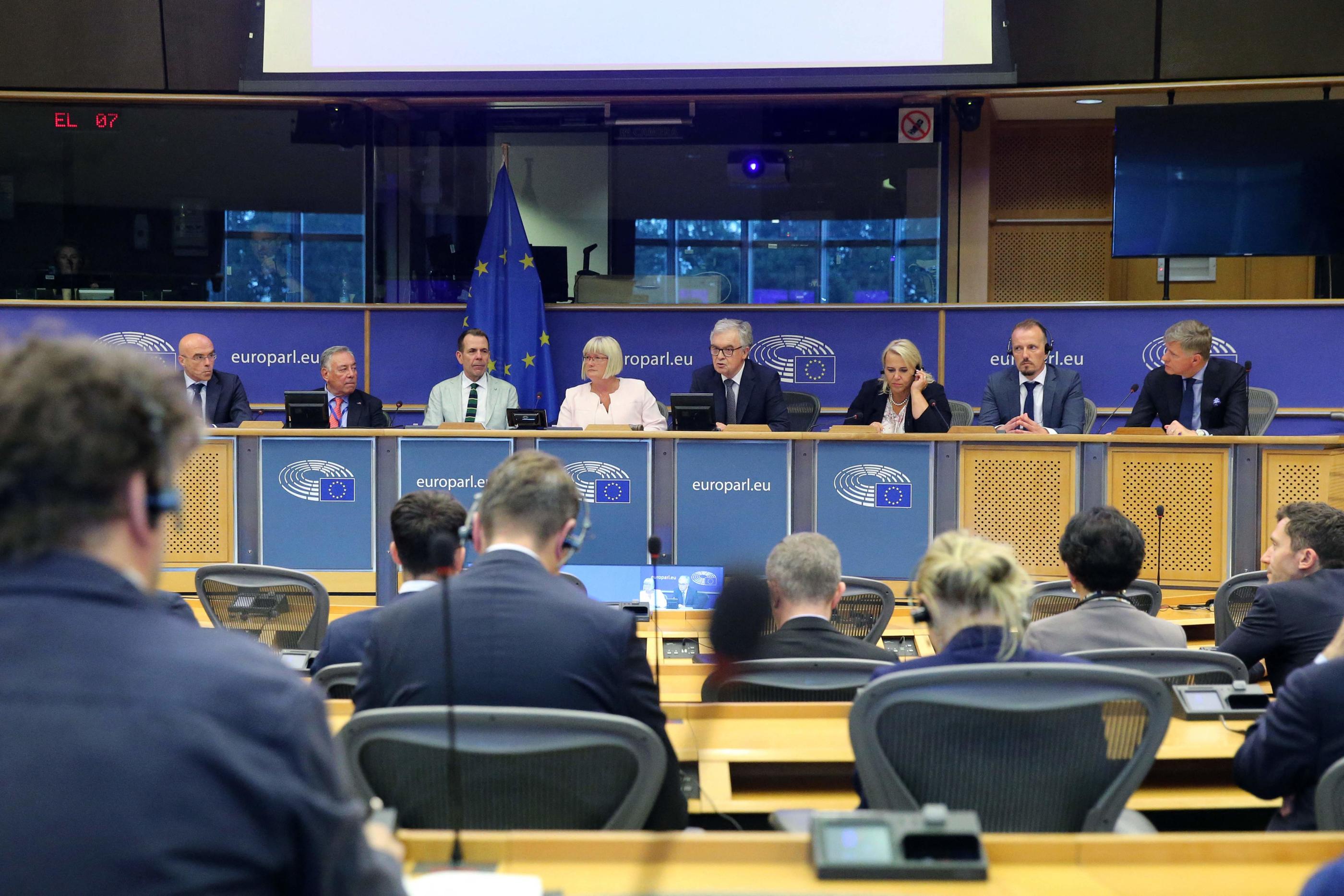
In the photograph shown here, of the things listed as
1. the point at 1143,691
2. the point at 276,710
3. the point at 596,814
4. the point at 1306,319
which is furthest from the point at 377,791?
the point at 1306,319

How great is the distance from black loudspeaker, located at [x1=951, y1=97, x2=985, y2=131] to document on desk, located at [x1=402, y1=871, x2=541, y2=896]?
317 inches

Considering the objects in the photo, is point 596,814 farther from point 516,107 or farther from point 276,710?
point 516,107

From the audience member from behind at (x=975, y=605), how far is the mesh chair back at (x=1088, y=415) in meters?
4.79

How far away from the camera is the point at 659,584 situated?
5.10 m

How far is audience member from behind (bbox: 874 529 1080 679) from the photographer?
7.13 ft

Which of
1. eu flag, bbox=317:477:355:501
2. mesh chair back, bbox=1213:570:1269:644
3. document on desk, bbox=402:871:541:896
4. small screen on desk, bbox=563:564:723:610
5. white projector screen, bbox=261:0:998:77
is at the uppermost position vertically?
white projector screen, bbox=261:0:998:77

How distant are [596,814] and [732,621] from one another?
35cm

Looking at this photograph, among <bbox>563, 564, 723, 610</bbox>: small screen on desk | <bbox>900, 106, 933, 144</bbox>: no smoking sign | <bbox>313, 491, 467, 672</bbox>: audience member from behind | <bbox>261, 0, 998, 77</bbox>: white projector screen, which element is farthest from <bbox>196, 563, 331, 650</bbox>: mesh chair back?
<bbox>900, 106, 933, 144</bbox>: no smoking sign

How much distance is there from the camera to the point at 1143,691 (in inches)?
72.9

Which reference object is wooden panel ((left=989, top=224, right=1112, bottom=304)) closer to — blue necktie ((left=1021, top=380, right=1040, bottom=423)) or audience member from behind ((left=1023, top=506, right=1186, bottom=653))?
blue necktie ((left=1021, top=380, right=1040, bottom=423))

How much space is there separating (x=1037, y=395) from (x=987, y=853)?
556 cm

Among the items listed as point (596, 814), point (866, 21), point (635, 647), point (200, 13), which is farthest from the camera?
point (200, 13)

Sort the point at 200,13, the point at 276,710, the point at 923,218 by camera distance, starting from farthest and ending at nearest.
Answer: the point at 923,218 → the point at 200,13 → the point at 276,710

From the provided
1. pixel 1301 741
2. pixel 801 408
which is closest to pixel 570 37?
pixel 801 408
